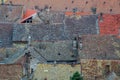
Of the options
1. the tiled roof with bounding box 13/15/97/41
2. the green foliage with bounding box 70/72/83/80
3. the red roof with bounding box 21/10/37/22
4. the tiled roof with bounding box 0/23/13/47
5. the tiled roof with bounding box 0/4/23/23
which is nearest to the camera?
the green foliage with bounding box 70/72/83/80

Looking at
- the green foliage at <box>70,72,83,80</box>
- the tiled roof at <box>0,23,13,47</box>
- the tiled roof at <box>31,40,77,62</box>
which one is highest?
the tiled roof at <box>0,23,13,47</box>

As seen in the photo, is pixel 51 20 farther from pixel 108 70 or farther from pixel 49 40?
pixel 108 70

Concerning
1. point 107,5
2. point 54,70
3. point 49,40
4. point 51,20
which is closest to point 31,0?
point 107,5

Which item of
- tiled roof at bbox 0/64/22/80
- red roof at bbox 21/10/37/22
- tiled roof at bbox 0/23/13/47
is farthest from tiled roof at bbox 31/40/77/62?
red roof at bbox 21/10/37/22

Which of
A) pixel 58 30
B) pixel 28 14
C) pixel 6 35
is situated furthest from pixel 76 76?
pixel 28 14

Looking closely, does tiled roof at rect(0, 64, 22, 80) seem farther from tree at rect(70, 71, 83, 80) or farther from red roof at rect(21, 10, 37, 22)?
red roof at rect(21, 10, 37, 22)

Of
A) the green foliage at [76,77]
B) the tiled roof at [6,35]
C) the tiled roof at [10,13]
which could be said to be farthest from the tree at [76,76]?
the tiled roof at [10,13]
